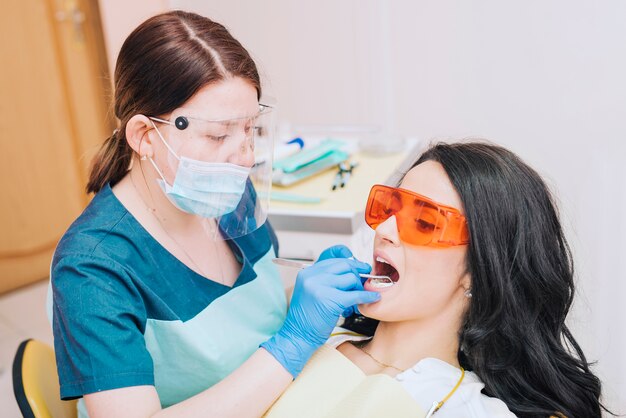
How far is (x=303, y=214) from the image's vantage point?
158cm

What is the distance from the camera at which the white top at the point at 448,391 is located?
1.02 metres

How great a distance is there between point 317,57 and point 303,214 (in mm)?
1236

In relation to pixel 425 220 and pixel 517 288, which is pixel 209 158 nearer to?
pixel 425 220

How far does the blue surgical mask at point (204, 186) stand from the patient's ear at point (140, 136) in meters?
0.02

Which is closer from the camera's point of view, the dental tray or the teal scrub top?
the teal scrub top

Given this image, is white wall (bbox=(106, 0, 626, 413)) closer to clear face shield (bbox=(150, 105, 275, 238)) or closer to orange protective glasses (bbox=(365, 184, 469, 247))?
orange protective glasses (bbox=(365, 184, 469, 247))

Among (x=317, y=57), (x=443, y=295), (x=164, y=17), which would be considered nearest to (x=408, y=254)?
(x=443, y=295)

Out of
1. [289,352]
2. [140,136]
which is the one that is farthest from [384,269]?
[140,136]

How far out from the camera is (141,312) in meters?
1.02

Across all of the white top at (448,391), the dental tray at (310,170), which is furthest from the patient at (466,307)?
the dental tray at (310,170)

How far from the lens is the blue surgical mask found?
109cm

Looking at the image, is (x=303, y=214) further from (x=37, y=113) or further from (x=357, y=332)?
(x=37, y=113)

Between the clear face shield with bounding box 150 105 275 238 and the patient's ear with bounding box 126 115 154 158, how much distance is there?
0.08 ft

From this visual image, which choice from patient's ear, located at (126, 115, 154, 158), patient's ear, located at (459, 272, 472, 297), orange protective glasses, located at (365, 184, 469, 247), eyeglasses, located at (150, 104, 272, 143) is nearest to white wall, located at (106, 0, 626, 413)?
patient's ear, located at (459, 272, 472, 297)
